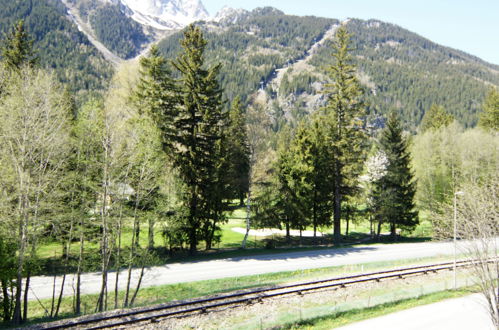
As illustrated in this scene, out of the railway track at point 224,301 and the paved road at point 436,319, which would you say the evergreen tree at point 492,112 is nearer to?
the railway track at point 224,301

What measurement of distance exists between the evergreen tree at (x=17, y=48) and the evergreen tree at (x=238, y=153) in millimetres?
19283

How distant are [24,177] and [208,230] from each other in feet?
56.4

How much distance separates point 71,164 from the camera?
61.8ft

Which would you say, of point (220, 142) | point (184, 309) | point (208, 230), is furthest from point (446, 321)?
point (220, 142)

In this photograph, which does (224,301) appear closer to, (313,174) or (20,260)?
(20,260)

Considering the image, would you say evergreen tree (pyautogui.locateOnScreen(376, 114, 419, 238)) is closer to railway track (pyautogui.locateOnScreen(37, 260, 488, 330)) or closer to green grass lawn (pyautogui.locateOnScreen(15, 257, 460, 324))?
green grass lawn (pyautogui.locateOnScreen(15, 257, 460, 324))

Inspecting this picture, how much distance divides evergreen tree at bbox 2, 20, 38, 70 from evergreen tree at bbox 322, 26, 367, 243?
1139 inches

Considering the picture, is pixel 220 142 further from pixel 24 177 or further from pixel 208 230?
pixel 24 177

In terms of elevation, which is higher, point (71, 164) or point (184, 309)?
point (71, 164)

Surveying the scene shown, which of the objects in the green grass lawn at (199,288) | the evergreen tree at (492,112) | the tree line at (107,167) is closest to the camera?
the tree line at (107,167)

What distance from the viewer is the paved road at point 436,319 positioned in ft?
44.7

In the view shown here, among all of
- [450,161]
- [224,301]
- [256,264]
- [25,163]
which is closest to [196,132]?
[256,264]

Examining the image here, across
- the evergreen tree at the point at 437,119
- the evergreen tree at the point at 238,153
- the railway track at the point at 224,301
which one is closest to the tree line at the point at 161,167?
the evergreen tree at the point at 238,153

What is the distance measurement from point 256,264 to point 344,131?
17450mm
